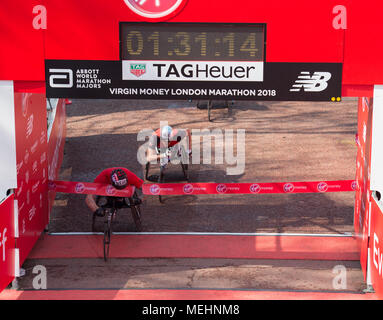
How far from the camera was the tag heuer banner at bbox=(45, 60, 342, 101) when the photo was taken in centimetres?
858

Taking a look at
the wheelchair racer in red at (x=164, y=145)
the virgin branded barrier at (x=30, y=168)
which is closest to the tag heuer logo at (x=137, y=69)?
the virgin branded barrier at (x=30, y=168)

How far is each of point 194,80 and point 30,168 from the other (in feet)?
11.3

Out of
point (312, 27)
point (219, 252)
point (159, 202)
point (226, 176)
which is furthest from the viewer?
point (226, 176)

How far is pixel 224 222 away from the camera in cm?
1245

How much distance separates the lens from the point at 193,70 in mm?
8586

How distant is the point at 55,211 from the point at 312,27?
6750 mm

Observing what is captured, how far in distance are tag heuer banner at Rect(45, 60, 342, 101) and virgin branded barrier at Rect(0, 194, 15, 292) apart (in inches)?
62.3

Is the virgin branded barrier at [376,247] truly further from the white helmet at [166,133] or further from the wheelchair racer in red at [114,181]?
the white helmet at [166,133]

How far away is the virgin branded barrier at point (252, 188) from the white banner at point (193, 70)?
372cm

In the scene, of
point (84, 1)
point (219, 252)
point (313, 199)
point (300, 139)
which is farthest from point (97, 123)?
point (84, 1)

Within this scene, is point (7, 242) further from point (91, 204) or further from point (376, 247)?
point (376, 247)

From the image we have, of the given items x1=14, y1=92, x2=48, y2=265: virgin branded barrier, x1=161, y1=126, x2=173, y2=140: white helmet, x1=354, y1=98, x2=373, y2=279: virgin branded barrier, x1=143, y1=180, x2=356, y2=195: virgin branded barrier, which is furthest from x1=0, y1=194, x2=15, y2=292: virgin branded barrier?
x1=161, y1=126, x2=173, y2=140: white helmet

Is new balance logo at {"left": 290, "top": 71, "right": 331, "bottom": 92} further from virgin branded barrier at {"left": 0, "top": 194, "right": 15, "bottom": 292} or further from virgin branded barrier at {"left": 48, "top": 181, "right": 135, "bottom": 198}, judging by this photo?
virgin branded barrier at {"left": 0, "top": 194, "right": 15, "bottom": 292}

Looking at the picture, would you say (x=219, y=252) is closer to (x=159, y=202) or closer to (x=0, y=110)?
(x=159, y=202)
